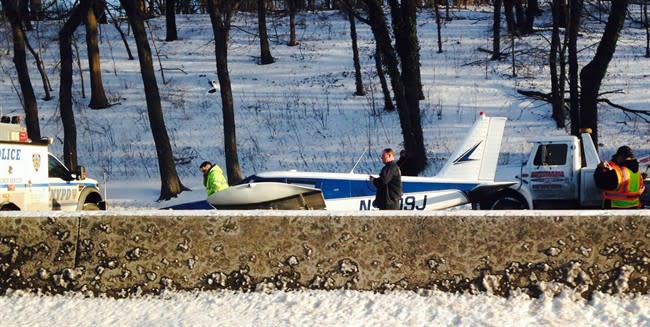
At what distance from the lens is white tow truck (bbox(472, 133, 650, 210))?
54.4 ft

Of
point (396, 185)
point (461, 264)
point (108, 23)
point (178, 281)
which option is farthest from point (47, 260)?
point (108, 23)

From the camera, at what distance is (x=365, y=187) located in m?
14.0

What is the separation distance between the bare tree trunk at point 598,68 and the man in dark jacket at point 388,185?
39.9 ft

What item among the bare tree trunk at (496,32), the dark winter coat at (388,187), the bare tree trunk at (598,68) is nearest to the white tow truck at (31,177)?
the dark winter coat at (388,187)

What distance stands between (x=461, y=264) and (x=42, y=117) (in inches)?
1248

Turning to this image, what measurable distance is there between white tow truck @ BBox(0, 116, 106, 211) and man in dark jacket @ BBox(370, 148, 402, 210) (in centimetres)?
613

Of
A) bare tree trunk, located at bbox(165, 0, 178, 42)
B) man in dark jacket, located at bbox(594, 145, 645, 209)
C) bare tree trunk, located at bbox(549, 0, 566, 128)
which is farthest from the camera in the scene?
bare tree trunk, located at bbox(165, 0, 178, 42)

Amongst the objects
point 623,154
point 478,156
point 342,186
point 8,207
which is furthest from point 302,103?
point 623,154

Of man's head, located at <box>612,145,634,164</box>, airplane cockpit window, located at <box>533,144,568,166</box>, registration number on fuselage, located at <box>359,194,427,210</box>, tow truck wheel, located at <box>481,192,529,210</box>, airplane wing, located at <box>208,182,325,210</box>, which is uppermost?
man's head, located at <box>612,145,634,164</box>

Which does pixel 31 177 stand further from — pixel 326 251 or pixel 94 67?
pixel 94 67

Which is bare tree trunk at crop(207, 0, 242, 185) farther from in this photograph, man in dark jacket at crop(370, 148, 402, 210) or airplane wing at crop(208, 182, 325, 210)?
airplane wing at crop(208, 182, 325, 210)

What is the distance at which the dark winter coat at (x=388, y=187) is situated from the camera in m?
11.5

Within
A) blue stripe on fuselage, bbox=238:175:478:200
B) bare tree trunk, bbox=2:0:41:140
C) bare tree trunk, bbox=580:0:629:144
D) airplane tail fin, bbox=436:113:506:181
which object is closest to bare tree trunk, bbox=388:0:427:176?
bare tree trunk, bbox=580:0:629:144

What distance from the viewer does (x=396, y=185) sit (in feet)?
38.4
